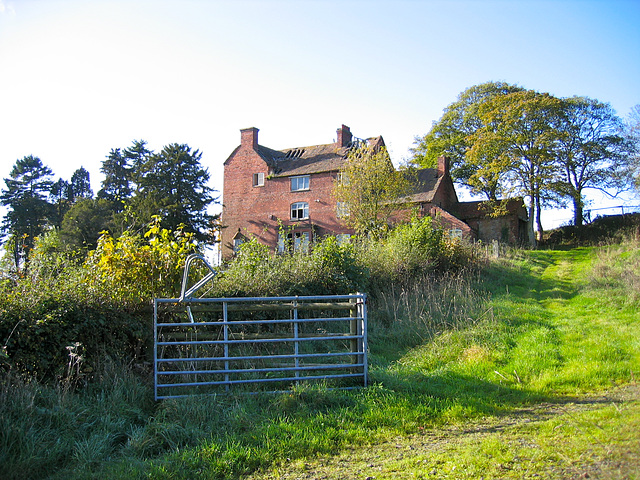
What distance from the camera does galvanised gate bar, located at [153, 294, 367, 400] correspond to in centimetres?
743

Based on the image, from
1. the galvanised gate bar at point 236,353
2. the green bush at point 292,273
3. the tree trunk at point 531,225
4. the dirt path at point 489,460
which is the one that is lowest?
the dirt path at point 489,460

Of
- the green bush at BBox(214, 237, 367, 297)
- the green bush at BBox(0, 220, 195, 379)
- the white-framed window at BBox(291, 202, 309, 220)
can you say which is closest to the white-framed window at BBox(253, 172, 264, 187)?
the white-framed window at BBox(291, 202, 309, 220)

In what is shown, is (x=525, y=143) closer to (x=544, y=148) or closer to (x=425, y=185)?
(x=544, y=148)

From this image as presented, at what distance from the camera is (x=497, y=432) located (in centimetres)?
616

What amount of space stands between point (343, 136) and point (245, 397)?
126 feet

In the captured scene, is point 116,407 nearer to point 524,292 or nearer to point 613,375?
point 613,375

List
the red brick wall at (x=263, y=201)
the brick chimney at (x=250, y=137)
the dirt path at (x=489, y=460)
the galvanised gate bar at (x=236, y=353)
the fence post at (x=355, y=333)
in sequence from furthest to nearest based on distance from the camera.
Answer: the brick chimney at (x=250, y=137) < the red brick wall at (x=263, y=201) < the fence post at (x=355, y=333) < the galvanised gate bar at (x=236, y=353) < the dirt path at (x=489, y=460)

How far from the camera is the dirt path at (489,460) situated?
471 cm

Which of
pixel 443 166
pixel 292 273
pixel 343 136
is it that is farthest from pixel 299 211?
pixel 292 273

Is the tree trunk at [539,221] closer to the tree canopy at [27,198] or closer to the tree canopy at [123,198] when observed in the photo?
the tree canopy at [123,198]

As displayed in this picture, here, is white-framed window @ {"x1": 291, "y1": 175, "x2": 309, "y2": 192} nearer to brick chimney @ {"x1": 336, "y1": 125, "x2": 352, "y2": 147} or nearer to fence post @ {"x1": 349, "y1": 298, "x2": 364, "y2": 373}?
brick chimney @ {"x1": 336, "y1": 125, "x2": 352, "y2": 147}

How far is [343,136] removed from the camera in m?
43.7

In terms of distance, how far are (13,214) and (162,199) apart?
25086 mm

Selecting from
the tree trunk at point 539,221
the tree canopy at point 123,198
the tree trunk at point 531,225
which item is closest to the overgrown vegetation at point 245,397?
the tree canopy at point 123,198
